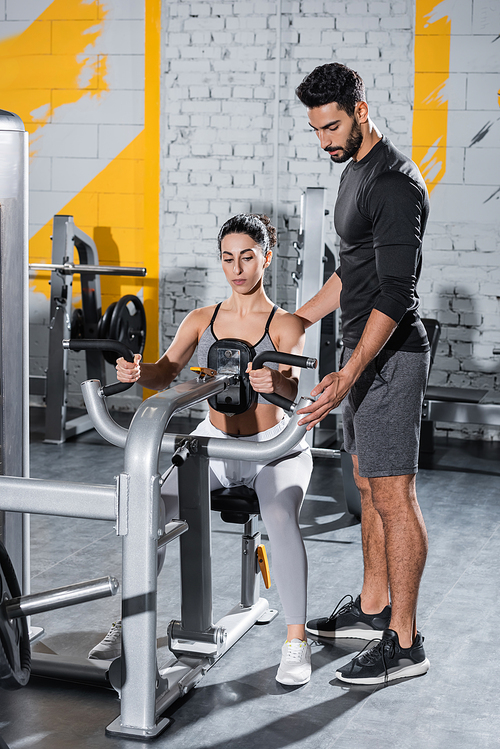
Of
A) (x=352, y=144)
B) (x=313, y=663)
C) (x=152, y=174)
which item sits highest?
(x=152, y=174)

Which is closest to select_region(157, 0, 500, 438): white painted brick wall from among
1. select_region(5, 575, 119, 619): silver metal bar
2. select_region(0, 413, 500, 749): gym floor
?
select_region(0, 413, 500, 749): gym floor

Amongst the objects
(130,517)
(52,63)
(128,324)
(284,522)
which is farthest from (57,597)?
(52,63)

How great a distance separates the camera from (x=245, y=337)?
2283 millimetres

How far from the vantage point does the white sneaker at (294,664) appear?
2064 millimetres

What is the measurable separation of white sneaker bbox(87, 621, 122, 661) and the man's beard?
131cm

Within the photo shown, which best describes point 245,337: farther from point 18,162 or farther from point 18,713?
point 18,713

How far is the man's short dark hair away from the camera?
1938 millimetres

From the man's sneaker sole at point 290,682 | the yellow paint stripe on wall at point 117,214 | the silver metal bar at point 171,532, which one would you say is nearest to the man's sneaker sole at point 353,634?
the man's sneaker sole at point 290,682

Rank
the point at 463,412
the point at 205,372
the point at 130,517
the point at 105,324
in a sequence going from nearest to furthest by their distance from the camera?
the point at 130,517
the point at 205,372
the point at 463,412
the point at 105,324

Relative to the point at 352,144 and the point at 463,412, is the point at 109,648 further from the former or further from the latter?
the point at 463,412

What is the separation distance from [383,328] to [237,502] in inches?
22.8

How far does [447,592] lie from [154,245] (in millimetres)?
3194

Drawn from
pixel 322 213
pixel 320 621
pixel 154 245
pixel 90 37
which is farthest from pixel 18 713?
pixel 90 37

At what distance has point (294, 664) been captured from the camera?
2.09 meters
